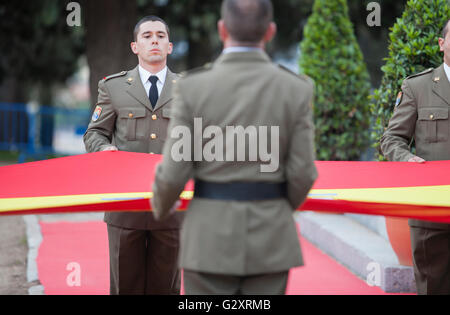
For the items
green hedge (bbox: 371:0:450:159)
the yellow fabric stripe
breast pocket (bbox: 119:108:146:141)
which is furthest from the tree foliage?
the yellow fabric stripe

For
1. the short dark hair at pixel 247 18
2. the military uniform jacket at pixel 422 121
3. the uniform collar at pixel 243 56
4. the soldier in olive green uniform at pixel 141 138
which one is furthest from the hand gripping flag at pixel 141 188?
the short dark hair at pixel 247 18

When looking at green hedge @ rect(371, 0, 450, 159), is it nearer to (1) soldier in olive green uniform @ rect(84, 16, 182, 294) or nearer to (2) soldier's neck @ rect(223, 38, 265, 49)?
(1) soldier in olive green uniform @ rect(84, 16, 182, 294)

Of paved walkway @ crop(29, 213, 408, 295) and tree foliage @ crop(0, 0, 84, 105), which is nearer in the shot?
paved walkway @ crop(29, 213, 408, 295)

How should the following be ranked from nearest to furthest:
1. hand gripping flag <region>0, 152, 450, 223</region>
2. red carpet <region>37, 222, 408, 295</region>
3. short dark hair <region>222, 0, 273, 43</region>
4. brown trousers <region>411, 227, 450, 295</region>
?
short dark hair <region>222, 0, 273, 43</region> → hand gripping flag <region>0, 152, 450, 223</region> → brown trousers <region>411, 227, 450, 295</region> → red carpet <region>37, 222, 408, 295</region>

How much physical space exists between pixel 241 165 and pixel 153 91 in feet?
6.04

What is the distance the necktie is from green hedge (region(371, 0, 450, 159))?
2.35 meters

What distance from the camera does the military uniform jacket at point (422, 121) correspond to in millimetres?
4324

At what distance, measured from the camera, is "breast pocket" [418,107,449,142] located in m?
4.30

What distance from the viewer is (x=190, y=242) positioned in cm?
292

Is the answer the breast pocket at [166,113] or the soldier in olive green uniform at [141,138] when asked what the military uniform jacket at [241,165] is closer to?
the soldier in olive green uniform at [141,138]

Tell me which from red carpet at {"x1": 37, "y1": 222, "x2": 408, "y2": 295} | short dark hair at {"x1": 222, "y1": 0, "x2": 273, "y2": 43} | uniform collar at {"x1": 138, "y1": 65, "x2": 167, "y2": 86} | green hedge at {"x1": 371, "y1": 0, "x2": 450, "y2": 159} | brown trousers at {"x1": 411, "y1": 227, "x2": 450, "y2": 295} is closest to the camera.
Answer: short dark hair at {"x1": 222, "y1": 0, "x2": 273, "y2": 43}

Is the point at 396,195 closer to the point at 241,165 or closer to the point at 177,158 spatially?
the point at 241,165

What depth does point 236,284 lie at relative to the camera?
2.94 meters
